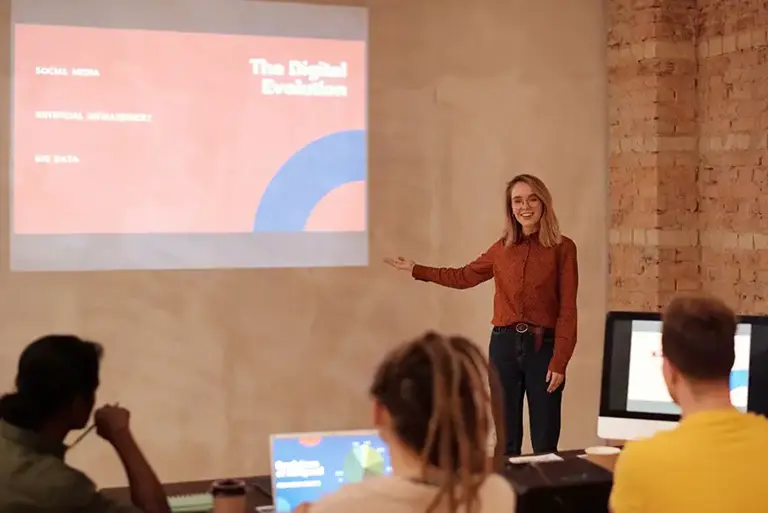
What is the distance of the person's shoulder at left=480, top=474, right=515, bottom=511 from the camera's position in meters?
1.36

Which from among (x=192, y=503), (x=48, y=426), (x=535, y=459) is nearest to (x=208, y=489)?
(x=192, y=503)

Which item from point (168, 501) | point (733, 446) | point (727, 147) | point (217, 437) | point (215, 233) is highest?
point (727, 147)

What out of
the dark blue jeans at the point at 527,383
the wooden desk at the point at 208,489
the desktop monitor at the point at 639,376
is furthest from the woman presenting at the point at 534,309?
the wooden desk at the point at 208,489

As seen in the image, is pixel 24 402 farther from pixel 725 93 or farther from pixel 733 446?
pixel 725 93

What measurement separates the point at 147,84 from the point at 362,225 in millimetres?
1203

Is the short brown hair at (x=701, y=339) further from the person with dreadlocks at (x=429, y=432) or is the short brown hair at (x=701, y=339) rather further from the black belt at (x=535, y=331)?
the black belt at (x=535, y=331)

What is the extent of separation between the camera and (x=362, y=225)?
14.6 ft

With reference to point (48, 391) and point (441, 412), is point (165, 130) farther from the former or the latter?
point (441, 412)

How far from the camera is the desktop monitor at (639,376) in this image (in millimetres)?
2455

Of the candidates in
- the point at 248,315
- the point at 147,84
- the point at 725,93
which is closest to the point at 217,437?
the point at 248,315

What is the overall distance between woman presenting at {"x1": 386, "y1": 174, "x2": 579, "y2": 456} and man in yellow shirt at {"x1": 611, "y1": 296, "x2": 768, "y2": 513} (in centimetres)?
182

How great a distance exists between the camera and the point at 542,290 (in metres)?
3.59

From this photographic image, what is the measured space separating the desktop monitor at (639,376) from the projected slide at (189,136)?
2065 millimetres

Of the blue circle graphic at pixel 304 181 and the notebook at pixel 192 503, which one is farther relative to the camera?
the blue circle graphic at pixel 304 181
